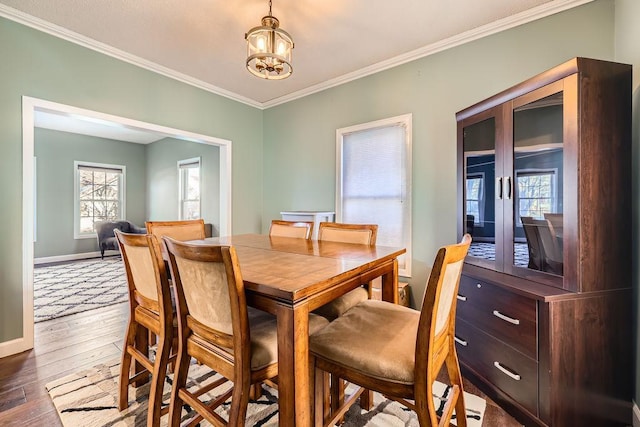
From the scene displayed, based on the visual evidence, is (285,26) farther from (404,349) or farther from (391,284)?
(404,349)

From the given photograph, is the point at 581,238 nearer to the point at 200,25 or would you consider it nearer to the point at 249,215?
the point at 200,25

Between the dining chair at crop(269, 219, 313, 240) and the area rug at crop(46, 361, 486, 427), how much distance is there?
1.18m

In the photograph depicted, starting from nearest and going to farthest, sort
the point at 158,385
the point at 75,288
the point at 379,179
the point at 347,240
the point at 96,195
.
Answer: the point at 158,385
the point at 347,240
the point at 379,179
the point at 75,288
the point at 96,195

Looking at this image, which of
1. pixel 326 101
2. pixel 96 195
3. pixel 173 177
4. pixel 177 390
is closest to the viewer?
pixel 177 390

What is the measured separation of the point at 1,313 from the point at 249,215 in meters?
2.63

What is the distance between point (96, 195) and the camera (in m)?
6.46

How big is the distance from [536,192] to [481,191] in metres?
0.40

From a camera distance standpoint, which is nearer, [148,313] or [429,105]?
[148,313]

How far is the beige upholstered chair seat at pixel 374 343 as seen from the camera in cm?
102

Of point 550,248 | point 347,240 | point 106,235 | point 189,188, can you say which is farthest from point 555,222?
point 106,235

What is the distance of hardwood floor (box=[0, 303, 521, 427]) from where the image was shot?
1.60m

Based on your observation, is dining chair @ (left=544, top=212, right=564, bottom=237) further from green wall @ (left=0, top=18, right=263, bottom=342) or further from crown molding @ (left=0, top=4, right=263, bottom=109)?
crown molding @ (left=0, top=4, right=263, bottom=109)

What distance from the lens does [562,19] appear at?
2.16 m

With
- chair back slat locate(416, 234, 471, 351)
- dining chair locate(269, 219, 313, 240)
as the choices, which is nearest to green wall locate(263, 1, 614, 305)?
dining chair locate(269, 219, 313, 240)
